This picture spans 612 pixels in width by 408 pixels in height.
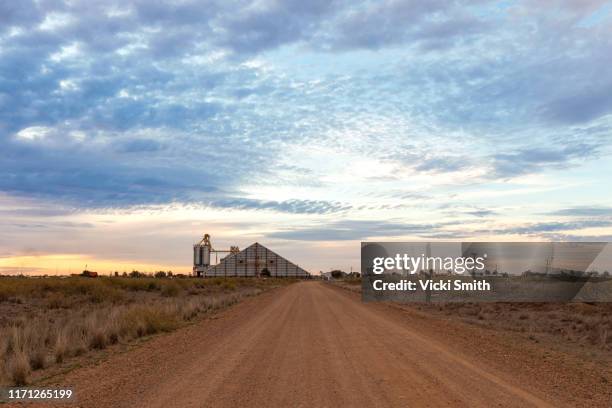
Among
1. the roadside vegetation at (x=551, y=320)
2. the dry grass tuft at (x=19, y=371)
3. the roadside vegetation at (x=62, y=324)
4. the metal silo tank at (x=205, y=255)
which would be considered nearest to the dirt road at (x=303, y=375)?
the dry grass tuft at (x=19, y=371)

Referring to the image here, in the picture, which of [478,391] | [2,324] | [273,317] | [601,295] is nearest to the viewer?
[478,391]

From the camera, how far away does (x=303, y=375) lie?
11.0 m

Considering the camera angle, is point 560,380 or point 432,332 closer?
point 560,380

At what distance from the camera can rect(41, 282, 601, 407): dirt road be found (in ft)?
29.6

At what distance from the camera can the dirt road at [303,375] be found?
9.02 metres

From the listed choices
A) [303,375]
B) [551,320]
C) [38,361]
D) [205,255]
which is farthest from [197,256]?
[303,375]

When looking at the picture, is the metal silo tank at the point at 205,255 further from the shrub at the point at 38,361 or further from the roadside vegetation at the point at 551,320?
the shrub at the point at 38,361

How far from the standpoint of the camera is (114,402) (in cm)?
895

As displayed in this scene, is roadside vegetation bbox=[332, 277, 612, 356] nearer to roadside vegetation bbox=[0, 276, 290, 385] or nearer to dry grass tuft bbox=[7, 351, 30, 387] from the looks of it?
roadside vegetation bbox=[0, 276, 290, 385]

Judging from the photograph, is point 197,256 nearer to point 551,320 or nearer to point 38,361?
point 551,320

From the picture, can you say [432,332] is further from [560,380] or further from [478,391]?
[478,391]

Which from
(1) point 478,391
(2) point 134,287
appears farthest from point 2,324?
(2) point 134,287

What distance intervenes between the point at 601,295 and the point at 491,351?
3169 cm

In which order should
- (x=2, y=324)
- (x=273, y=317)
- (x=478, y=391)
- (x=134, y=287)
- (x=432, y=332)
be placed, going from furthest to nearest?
(x=134, y=287)
(x=273, y=317)
(x=2, y=324)
(x=432, y=332)
(x=478, y=391)
